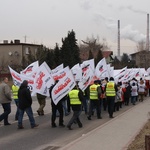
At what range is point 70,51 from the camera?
165ft

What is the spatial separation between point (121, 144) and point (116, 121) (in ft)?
15.8

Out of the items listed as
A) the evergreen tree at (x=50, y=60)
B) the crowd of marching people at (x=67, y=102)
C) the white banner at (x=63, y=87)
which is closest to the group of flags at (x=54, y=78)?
the white banner at (x=63, y=87)

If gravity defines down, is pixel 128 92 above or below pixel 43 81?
below

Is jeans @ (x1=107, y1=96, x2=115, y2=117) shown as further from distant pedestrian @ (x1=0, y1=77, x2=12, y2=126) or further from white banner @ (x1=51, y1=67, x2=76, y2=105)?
distant pedestrian @ (x1=0, y1=77, x2=12, y2=126)

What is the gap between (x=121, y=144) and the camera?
9.20m

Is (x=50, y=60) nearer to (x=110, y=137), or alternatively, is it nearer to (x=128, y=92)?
(x=128, y=92)

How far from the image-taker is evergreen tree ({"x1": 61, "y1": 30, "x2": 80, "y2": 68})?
163 feet

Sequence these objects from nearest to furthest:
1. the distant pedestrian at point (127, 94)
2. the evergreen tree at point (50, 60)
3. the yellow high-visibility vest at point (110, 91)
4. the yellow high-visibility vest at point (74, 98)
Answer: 1. the yellow high-visibility vest at point (74, 98)
2. the yellow high-visibility vest at point (110, 91)
3. the distant pedestrian at point (127, 94)
4. the evergreen tree at point (50, 60)

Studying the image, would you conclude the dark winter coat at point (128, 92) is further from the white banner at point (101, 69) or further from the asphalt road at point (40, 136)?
the asphalt road at point (40, 136)

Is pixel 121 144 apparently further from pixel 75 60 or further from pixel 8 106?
pixel 75 60

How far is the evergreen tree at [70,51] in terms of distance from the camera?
163ft

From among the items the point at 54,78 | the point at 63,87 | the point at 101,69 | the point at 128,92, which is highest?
the point at 101,69

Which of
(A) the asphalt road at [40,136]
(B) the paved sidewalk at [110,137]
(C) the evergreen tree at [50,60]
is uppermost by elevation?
(C) the evergreen tree at [50,60]

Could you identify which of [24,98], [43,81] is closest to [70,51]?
[43,81]
